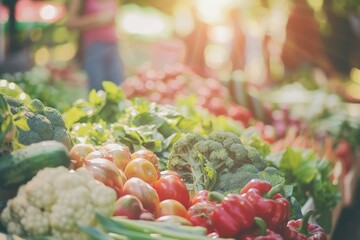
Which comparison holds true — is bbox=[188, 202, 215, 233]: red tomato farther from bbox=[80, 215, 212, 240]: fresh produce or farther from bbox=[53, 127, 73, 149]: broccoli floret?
bbox=[53, 127, 73, 149]: broccoli floret

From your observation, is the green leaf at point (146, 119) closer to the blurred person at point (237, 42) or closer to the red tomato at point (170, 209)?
the red tomato at point (170, 209)

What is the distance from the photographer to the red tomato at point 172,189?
2541mm

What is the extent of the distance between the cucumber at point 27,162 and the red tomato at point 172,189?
472 millimetres

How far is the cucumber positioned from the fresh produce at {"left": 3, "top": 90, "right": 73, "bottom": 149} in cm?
19

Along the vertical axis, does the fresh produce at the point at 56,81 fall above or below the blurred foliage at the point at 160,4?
below

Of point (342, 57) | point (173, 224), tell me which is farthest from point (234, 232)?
point (342, 57)

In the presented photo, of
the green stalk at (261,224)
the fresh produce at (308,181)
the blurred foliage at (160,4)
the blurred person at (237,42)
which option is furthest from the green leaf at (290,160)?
the blurred foliage at (160,4)

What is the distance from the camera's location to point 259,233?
227cm

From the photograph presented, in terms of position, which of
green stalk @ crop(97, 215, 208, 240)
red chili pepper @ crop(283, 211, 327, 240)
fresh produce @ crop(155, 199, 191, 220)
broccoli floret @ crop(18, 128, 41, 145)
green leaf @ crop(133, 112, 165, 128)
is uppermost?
broccoli floret @ crop(18, 128, 41, 145)

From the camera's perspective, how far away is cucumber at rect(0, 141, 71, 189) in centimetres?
221

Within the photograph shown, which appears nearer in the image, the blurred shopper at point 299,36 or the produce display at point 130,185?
the produce display at point 130,185

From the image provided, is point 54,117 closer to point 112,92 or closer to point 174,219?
point 174,219

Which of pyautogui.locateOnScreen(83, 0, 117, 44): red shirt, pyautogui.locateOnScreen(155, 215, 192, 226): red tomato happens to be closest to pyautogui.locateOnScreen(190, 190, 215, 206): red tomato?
pyautogui.locateOnScreen(155, 215, 192, 226): red tomato

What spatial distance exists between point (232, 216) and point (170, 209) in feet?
0.85
